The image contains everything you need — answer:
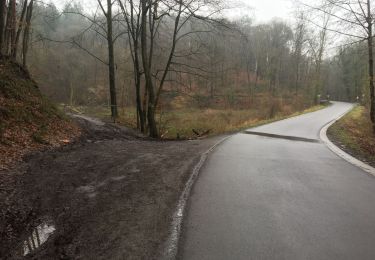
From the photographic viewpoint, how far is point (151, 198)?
667cm

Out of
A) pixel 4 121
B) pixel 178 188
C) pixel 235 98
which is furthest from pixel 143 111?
pixel 235 98

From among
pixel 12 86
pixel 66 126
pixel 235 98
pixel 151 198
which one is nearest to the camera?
pixel 151 198

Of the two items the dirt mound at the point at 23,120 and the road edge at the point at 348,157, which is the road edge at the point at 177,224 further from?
the road edge at the point at 348,157

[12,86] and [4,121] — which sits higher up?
[12,86]

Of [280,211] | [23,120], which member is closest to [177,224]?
[280,211]

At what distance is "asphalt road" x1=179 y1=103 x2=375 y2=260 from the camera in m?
4.81

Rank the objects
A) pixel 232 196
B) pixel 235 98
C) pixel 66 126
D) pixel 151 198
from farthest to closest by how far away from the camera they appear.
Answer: pixel 235 98
pixel 66 126
pixel 232 196
pixel 151 198

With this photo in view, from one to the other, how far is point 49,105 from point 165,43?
396 inches

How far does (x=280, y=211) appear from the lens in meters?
6.29

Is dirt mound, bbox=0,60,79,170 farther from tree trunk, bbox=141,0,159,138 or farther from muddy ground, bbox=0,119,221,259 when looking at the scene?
tree trunk, bbox=141,0,159,138

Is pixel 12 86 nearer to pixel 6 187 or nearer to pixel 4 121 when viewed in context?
pixel 4 121

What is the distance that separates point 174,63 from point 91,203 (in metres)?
14.6

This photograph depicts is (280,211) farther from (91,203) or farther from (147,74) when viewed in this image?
(147,74)

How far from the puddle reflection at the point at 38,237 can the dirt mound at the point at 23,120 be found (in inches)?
123
